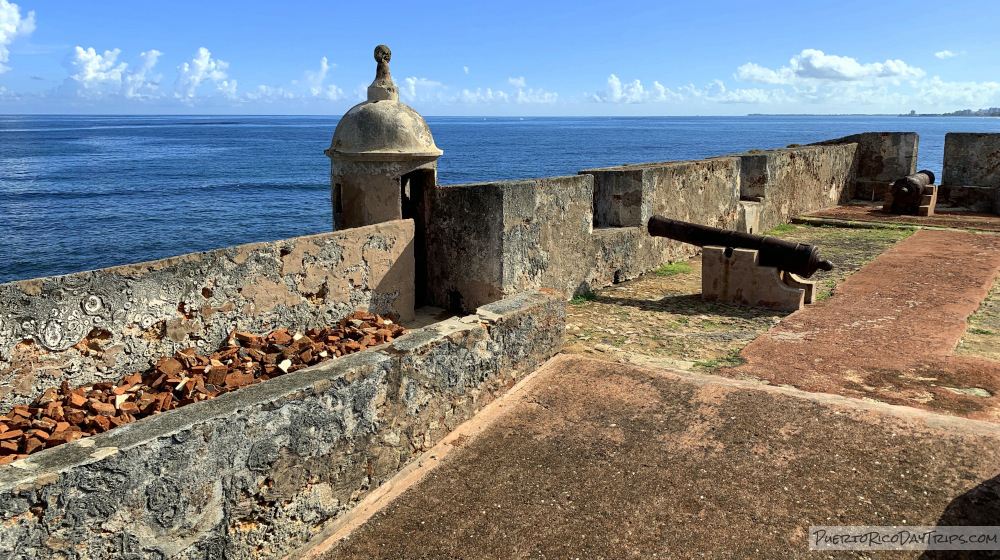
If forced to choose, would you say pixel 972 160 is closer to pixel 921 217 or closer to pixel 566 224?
pixel 921 217

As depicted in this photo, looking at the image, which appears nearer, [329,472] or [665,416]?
[329,472]

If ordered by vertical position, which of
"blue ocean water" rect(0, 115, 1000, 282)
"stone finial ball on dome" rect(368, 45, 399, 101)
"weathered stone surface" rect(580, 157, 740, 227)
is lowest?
"blue ocean water" rect(0, 115, 1000, 282)

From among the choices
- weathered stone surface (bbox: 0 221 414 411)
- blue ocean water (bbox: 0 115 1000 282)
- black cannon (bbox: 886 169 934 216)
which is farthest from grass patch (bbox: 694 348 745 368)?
blue ocean water (bbox: 0 115 1000 282)

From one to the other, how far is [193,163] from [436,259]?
6268 cm

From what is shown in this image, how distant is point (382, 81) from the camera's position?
8.25m

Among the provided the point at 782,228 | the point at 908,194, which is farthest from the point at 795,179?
the point at 908,194

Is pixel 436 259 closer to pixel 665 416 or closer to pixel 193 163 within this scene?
pixel 665 416

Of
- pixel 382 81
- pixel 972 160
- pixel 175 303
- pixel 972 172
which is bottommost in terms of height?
pixel 175 303

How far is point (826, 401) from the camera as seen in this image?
4.45 m

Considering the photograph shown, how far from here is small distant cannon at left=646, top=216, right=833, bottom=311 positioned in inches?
295

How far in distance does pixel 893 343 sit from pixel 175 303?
5.88 meters

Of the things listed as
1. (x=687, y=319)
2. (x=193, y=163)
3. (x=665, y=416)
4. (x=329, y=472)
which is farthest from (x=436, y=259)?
(x=193, y=163)

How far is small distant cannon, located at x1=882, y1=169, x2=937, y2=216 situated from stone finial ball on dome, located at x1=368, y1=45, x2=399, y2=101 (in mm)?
11683

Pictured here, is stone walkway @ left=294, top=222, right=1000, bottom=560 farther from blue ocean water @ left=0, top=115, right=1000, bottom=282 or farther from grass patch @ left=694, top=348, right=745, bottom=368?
blue ocean water @ left=0, top=115, right=1000, bottom=282
